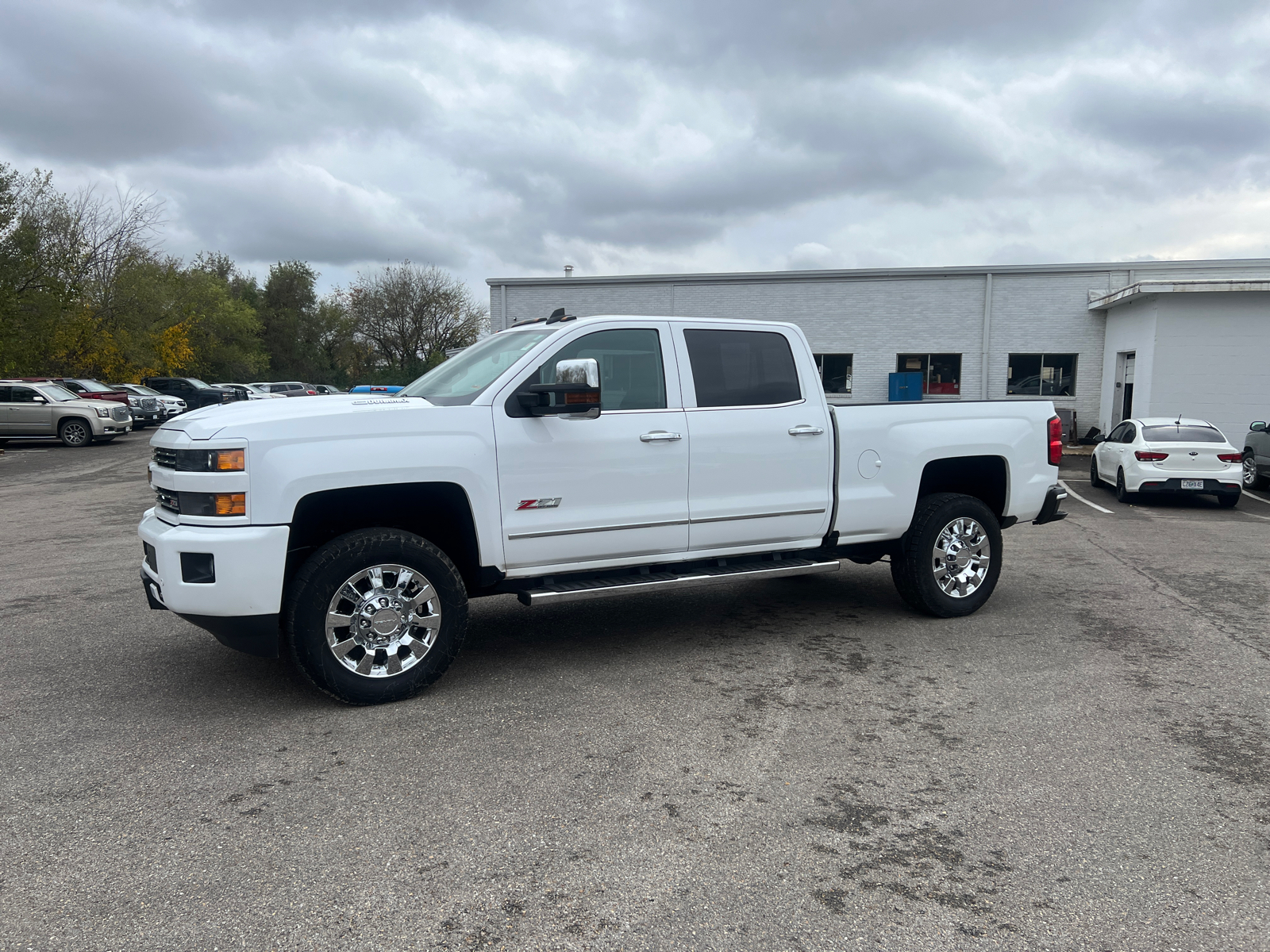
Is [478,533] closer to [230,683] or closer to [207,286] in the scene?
[230,683]

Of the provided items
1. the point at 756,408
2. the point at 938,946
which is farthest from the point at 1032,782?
the point at 756,408

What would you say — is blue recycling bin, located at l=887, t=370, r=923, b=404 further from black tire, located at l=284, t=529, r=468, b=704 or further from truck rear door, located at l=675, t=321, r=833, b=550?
black tire, located at l=284, t=529, r=468, b=704

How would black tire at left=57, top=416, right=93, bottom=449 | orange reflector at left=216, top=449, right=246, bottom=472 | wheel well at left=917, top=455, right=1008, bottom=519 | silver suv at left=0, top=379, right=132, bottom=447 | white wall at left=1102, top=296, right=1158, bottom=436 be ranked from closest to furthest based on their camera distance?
orange reflector at left=216, top=449, right=246, bottom=472 < wheel well at left=917, top=455, right=1008, bottom=519 < white wall at left=1102, top=296, right=1158, bottom=436 < silver suv at left=0, top=379, right=132, bottom=447 < black tire at left=57, top=416, right=93, bottom=449

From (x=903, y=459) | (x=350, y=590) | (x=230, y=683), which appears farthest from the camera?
(x=903, y=459)

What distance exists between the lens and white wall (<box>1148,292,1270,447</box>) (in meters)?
20.5

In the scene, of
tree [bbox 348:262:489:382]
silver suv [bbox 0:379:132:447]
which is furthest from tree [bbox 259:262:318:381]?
silver suv [bbox 0:379:132:447]

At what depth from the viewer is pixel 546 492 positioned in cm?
513

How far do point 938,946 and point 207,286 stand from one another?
61.8 meters

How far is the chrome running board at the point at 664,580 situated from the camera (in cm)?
517

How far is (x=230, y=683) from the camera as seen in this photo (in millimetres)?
5227

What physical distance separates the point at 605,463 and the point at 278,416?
5.81 ft

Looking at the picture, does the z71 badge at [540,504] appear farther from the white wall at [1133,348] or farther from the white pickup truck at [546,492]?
the white wall at [1133,348]

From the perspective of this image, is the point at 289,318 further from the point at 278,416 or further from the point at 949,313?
the point at 278,416

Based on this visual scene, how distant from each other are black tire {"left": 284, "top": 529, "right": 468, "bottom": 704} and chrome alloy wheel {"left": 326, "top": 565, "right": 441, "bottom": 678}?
0.03 metres
